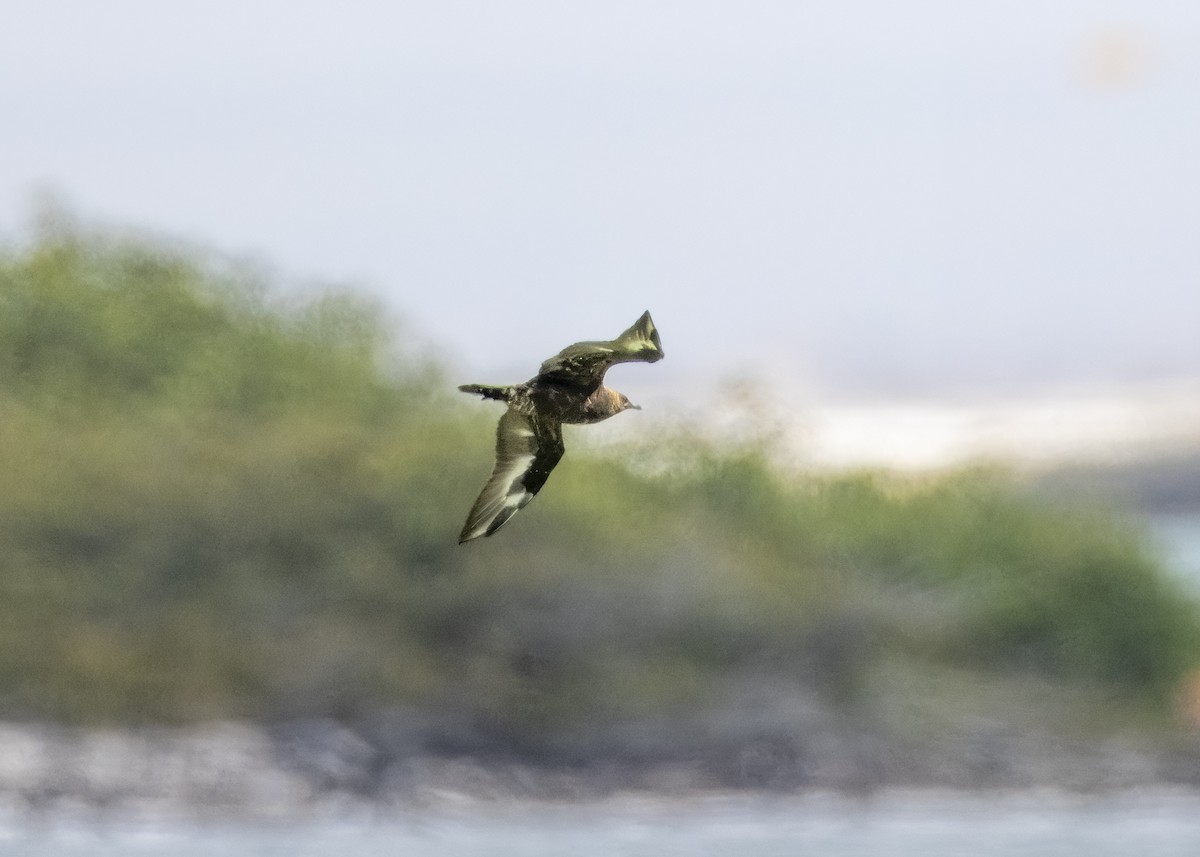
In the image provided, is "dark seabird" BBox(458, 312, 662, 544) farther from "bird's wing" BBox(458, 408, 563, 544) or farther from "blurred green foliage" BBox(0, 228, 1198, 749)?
"blurred green foliage" BBox(0, 228, 1198, 749)

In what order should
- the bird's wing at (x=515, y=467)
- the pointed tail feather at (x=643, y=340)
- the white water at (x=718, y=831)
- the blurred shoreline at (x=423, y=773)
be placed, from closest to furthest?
1. the pointed tail feather at (x=643, y=340)
2. the bird's wing at (x=515, y=467)
3. the white water at (x=718, y=831)
4. the blurred shoreline at (x=423, y=773)

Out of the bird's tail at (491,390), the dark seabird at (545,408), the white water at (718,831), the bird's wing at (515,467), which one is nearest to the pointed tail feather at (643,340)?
the dark seabird at (545,408)

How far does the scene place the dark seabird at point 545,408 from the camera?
7.33 metres

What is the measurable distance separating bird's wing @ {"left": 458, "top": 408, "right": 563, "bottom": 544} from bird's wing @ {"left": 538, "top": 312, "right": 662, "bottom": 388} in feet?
2.01

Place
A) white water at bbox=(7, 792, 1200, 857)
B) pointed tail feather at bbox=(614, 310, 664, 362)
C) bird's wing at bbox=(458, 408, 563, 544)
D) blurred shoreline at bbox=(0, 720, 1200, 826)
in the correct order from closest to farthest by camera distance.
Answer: pointed tail feather at bbox=(614, 310, 664, 362), bird's wing at bbox=(458, 408, 563, 544), white water at bbox=(7, 792, 1200, 857), blurred shoreline at bbox=(0, 720, 1200, 826)

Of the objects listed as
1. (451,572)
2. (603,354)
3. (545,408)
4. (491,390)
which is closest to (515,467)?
(545,408)

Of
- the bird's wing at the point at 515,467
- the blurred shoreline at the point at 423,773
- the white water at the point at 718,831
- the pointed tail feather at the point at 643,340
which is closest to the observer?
the pointed tail feather at the point at 643,340

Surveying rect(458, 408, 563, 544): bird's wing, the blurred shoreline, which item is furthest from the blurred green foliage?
rect(458, 408, 563, 544): bird's wing

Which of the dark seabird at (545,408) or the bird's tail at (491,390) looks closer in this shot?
the bird's tail at (491,390)

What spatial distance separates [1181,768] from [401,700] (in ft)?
52.8

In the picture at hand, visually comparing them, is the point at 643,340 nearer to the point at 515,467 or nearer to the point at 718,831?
the point at 515,467

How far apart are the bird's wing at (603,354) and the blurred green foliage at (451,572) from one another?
3090 centimetres

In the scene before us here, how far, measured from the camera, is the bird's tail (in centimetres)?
723

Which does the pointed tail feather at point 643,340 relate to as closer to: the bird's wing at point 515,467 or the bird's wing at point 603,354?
the bird's wing at point 603,354
